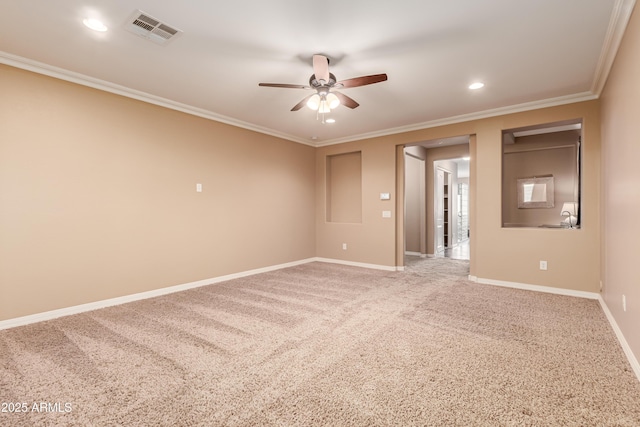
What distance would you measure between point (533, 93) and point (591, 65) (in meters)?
0.75

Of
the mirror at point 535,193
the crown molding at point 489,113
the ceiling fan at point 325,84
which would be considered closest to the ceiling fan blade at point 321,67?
the ceiling fan at point 325,84

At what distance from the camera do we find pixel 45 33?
8.38ft

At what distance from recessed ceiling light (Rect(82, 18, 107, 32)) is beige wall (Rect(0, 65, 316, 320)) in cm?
123

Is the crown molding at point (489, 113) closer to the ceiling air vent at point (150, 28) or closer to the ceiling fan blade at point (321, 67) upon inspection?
the ceiling fan blade at point (321, 67)

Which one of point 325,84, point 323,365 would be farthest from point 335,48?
point 323,365

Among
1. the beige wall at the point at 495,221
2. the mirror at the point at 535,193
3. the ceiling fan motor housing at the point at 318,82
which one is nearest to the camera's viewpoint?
the ceiling fan motor housing at the point at 318,82

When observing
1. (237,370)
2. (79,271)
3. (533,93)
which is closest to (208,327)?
(237,370)

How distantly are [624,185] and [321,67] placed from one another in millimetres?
2712

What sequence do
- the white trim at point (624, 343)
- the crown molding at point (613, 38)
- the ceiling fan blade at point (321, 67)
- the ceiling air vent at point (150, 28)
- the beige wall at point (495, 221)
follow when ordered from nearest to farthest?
1. the white trim at point (624, 343)
2. the crown molding at point (613, 38)
3. the ceiling air vent at point (150, 28)
4. the ceiling fan blade at point (321, 67)
5. the beige wall at point (495, 221)

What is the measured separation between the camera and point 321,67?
2.76 metres

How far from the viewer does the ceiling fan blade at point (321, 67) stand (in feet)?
8.79

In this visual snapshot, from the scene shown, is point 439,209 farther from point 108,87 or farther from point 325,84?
point 108,87

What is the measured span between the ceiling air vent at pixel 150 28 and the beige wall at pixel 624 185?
3.45m

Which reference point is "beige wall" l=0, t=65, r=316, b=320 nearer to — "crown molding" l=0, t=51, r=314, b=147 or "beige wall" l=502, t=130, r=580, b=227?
"crown molding" l=0, t=51, r=314, b=147
